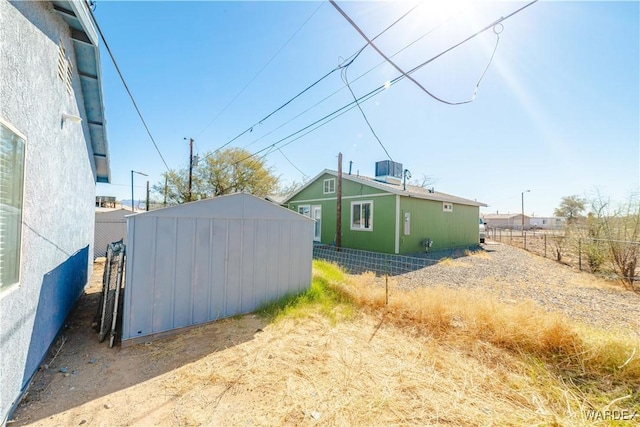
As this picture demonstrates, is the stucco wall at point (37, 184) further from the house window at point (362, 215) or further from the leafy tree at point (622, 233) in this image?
the leafy tree at point (622, 233)

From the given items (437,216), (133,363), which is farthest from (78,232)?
(437,216)

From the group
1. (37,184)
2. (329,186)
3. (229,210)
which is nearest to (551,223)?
(329,186)

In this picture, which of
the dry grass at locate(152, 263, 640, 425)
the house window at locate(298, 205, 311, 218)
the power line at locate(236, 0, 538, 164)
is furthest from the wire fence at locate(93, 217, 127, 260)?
the dry grass at locate(152, 263, 640, 425)

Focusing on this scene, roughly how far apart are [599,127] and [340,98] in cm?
724

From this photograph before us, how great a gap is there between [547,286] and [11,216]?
8.93 m

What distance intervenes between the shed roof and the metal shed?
0.01 meters

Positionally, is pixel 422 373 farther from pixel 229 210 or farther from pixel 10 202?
pixel 10 202

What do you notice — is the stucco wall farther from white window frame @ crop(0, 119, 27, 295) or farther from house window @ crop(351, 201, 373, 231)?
house window @ crop(351, 201, 373, 231)

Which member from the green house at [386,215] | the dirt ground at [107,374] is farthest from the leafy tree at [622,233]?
the dirt ground at [107,374]

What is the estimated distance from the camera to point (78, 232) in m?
4.32

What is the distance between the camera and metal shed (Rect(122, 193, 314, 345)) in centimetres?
303

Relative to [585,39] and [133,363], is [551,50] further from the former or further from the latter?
[133,363]

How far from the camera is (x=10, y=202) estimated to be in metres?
1.92

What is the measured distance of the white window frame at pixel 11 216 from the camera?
179cm
